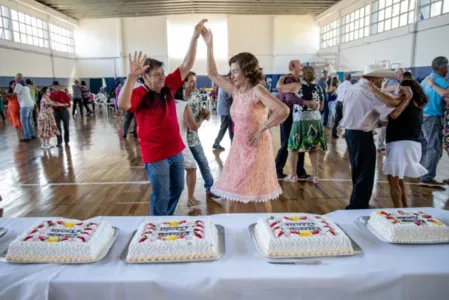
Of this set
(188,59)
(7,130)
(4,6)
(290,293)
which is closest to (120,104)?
(188,59)

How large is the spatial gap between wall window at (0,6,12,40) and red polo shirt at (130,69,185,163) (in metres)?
15.4

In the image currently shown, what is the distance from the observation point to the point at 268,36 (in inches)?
829

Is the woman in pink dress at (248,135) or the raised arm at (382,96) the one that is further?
the raised arm at (382,96)

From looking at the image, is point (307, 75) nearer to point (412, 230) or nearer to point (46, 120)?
point (412, 230)

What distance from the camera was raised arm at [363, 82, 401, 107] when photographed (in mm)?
2803

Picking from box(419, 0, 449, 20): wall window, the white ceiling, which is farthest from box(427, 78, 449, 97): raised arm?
the white ceiling

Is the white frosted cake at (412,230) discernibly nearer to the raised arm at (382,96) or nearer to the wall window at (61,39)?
the raised arm at (382,96)

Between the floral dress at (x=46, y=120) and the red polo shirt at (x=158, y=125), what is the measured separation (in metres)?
6.25

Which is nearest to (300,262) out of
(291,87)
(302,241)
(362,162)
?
(302,241)

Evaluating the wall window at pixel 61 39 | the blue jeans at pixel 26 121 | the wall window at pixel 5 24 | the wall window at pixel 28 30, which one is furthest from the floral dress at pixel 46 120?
the wall window at pixel 61 39

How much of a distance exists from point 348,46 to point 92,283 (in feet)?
58.1

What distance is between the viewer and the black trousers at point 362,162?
311 cm

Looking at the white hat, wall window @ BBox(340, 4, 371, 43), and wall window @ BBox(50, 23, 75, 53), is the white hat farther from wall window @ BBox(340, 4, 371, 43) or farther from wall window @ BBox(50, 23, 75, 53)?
wall window @ BBox(50, 23, 75, 53)

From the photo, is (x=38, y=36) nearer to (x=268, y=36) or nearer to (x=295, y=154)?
(x=268, y=36)
